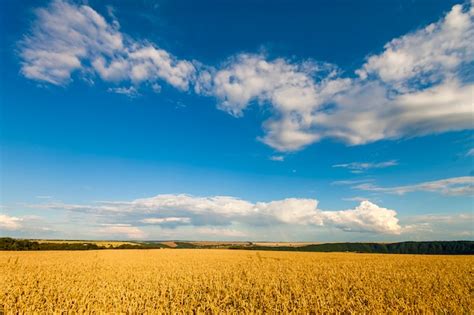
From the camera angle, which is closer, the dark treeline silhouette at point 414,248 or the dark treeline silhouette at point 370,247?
the dark treeline silhouette at point 370,247

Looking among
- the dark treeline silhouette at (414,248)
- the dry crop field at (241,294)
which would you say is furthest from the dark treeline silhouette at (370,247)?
the dry crop field at (241,294)

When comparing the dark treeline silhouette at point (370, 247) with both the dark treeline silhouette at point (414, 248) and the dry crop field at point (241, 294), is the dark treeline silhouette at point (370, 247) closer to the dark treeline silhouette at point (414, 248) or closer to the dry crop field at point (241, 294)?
the dark treeline silhouette at point (414, 248)

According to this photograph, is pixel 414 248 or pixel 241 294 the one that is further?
pixel 414 248

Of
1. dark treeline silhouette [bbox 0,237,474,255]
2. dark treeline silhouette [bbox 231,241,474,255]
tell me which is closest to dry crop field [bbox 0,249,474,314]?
dark treeline silhouette [bbox 0,237,474,255]

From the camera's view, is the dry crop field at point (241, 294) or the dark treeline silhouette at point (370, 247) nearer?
the dry crop field at point (241, 294)

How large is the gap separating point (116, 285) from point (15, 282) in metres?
5.00

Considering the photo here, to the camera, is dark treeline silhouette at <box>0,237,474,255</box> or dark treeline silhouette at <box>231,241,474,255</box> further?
dark treeline silhouette at <box>231,241,474,255</box>

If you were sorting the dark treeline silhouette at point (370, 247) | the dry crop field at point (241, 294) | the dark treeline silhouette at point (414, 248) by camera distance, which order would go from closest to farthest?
the dry crop field at point (241, 294), the dark treeline silhouette at point (370, 247), the dark treeline silhouette at point (414, 248)

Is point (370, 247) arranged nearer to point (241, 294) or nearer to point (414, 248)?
point (414, 248)

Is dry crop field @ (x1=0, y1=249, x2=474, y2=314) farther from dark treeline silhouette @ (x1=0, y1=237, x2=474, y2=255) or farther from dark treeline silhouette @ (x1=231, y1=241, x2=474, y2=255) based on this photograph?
dark treeline silhouette @ (x1=231, y1=241, x2=474, y2=255)

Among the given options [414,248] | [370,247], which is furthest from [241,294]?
[370,247]

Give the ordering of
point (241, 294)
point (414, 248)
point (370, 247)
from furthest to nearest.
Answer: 1. point (370, 247)
2. point (414, 248)
3. point (241, 294)

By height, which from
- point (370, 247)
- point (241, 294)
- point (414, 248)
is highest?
point (370, 247)

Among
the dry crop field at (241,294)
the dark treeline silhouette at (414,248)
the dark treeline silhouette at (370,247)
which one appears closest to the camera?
the dry crop field at (241,294)
